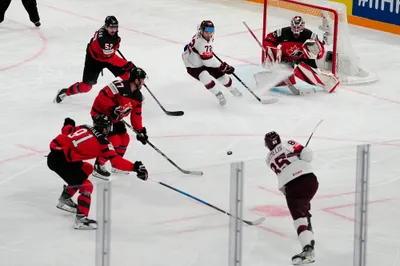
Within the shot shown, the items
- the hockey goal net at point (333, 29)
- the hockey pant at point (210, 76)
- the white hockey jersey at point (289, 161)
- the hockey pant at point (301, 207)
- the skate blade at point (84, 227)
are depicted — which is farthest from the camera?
the hockey goal net at point (333, 29)

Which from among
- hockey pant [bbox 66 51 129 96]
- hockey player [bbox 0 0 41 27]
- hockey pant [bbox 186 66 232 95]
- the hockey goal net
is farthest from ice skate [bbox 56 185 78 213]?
hockey player [bbox 0 0 41 27]

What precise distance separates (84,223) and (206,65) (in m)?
4.10

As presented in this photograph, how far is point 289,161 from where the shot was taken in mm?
5633

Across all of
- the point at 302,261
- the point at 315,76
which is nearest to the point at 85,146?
the point at 302,261

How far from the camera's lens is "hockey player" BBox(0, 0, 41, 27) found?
11.4 metres

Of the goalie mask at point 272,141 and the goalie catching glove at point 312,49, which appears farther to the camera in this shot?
the goalie catching glove at point 312,49

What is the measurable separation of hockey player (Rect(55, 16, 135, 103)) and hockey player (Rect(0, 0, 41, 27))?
2689mm

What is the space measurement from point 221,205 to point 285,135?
3.44m

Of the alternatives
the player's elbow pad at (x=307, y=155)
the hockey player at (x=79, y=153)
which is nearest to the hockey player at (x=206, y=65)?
the hockey player at (x=79, y=153)

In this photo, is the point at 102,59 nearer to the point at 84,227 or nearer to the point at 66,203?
the point at 66,203

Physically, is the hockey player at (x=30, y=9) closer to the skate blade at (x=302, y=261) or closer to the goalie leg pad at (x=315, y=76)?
the goalie leg pad at (x=315, y=76)

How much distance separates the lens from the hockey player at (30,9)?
11.4 metres

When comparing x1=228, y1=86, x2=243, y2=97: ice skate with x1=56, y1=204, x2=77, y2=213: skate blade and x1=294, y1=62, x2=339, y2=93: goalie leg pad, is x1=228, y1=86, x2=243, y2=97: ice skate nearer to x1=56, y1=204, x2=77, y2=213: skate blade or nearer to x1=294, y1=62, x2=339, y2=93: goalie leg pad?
x1=294, y1=62, x2=339, y2=93: goalie leg pad

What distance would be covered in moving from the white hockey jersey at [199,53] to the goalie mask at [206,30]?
0.03 meters
